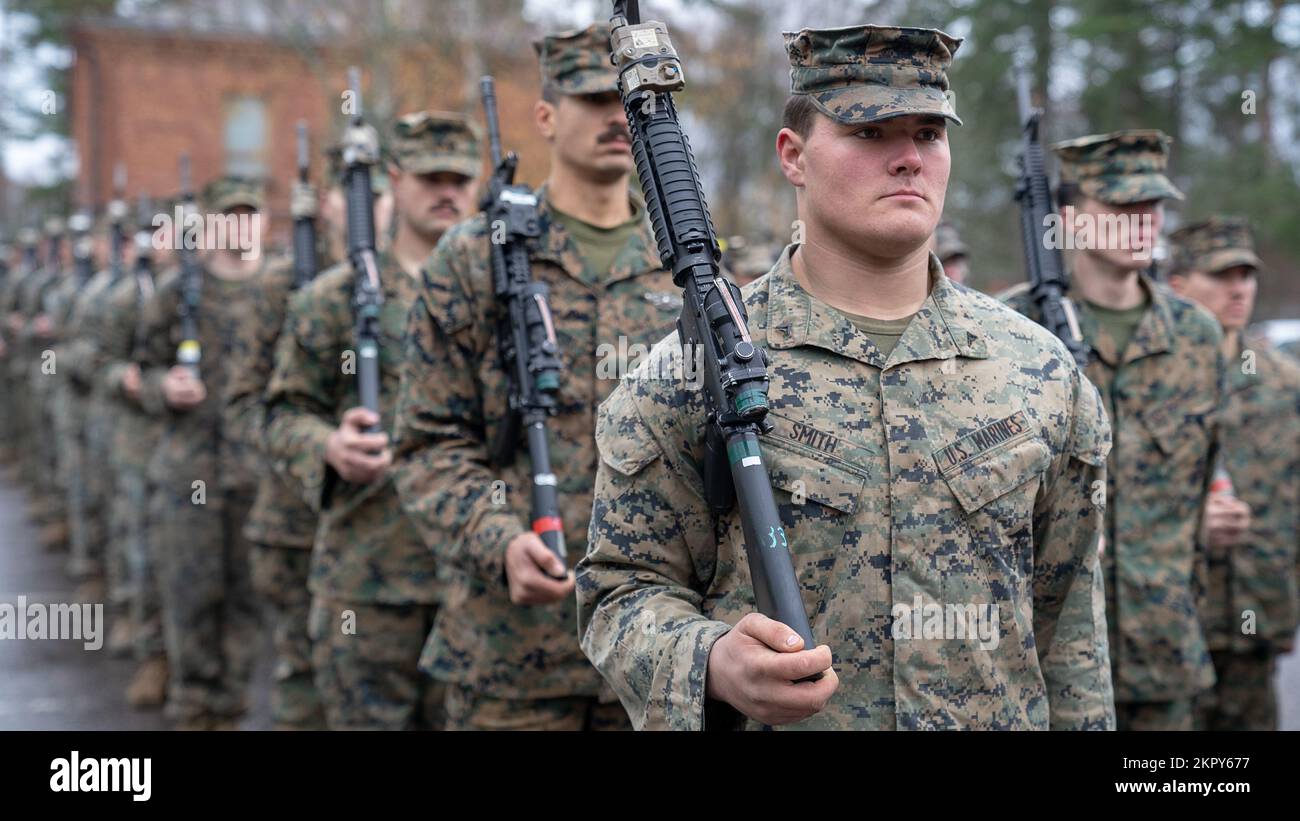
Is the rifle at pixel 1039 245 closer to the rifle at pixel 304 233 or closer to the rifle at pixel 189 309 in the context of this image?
the rifle at pixel 304 233

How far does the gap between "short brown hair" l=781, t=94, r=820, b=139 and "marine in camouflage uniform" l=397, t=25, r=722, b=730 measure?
1.40m

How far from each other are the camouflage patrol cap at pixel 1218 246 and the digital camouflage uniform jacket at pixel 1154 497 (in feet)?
5.59

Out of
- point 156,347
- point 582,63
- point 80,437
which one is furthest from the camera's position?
point 80,437

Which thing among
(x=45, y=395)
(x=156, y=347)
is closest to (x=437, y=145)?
→ (x=156, y=347)

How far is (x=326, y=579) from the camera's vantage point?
5.31 m

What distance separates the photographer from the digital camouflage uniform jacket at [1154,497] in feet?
16.4

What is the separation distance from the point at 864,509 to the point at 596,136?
205cm

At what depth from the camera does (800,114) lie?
2822mm

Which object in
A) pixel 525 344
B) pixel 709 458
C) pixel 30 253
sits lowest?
pixel 709 458

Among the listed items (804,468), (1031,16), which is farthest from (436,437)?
(1031,16)

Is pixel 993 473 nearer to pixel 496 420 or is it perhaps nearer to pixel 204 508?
pixel 496 420

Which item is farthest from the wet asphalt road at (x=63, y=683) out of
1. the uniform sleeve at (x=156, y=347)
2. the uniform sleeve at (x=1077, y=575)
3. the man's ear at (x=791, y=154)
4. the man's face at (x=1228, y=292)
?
the man's ear at (x=791, y=154)

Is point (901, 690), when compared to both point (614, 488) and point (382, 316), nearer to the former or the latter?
point (614, 488)
